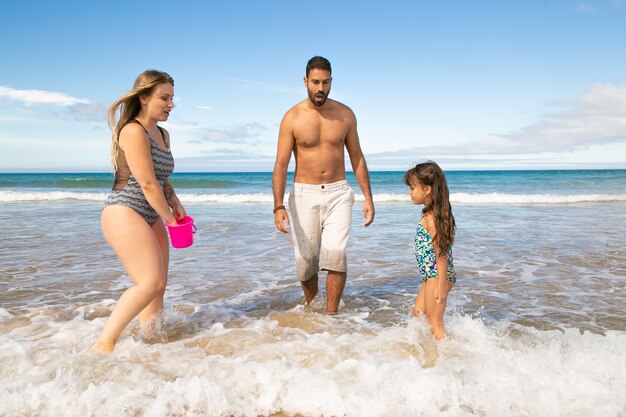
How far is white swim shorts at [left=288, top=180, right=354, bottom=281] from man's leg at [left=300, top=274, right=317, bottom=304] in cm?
18

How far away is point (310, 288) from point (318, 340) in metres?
1.24

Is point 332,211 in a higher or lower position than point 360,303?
higher

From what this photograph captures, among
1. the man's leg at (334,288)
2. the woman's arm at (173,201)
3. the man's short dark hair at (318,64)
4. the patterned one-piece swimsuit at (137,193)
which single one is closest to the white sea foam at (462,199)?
the man's leg at (334,288)

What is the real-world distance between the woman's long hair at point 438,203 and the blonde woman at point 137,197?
2.05 meters

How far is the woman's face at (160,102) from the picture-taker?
3732 mm

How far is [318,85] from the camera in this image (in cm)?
468

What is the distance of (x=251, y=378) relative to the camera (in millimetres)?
3385

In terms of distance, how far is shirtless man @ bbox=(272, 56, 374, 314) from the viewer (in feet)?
16.1

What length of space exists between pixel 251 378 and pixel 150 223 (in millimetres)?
1495

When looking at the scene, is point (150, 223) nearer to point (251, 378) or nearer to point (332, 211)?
point (251, 378)

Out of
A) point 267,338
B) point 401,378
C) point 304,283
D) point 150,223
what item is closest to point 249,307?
point 304,283

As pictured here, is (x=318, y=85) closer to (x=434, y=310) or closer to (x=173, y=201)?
(x=173, y=201)

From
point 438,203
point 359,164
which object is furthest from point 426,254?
point 359,164

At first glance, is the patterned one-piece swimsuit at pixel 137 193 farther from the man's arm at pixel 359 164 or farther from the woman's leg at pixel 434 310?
the woman's leg at pixel 434 310
